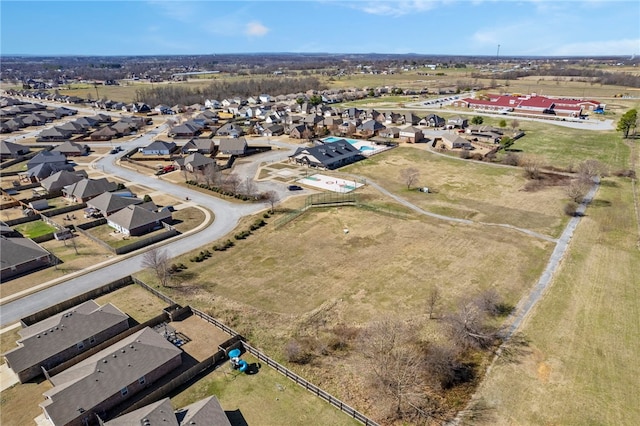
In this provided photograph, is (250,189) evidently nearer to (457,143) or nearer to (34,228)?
(34,228)

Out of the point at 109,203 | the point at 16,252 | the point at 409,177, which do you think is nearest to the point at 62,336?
the point at 16,252

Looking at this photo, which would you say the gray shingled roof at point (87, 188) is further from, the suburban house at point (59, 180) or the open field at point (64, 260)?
the open field at point (64, 260)

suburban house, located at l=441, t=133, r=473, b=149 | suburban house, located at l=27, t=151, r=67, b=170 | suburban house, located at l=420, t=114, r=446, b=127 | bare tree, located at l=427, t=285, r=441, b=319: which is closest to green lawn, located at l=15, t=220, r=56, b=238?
suburban house, located at l=27, t=151, r=67, b=170

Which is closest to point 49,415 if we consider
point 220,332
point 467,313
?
point 220,332

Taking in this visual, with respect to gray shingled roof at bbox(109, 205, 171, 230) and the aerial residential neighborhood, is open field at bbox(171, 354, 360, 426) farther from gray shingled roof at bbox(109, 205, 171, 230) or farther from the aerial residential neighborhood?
gray shingled roof at bbox(109, 205, 171, 230)

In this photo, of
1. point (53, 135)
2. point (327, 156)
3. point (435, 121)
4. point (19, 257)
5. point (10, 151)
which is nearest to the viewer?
point (19, 257)

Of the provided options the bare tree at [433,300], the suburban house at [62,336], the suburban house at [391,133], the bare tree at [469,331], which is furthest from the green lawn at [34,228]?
the suburban house at [391,133]

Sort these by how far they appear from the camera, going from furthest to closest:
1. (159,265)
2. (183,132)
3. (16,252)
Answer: (183,132)
(16,252)
(159,265)
